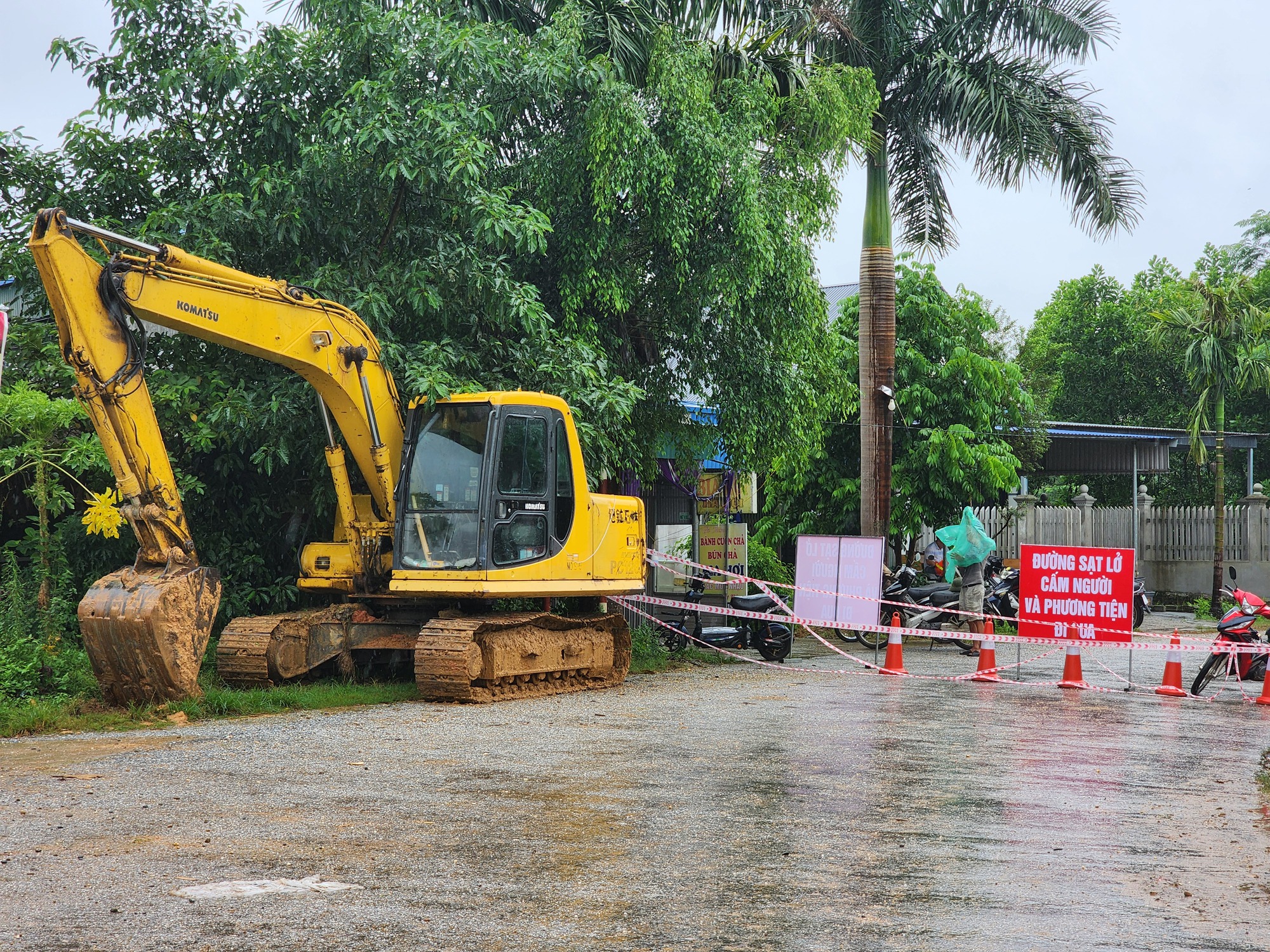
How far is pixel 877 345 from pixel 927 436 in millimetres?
4233

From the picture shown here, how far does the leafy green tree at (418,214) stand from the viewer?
542 inches

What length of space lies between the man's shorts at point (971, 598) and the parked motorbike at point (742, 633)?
3545 millimetres

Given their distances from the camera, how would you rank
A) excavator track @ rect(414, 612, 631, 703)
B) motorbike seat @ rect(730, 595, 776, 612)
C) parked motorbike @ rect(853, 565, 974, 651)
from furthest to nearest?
parked motorbike @ rect(853, 565, 974, 651), motorbike seat @ rect(730, 595, 776, 612), excavator track @ rect(414, 612, 631, 703)

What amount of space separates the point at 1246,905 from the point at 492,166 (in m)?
12.5

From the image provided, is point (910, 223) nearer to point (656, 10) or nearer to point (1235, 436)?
point (656, 10)

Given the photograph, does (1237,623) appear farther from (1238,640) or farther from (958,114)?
(958,114)

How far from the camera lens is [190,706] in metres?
10.8

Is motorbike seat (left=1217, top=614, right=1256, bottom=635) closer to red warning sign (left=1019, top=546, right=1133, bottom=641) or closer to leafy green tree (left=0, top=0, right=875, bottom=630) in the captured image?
red warning sign (left=1019, top=546, right=1133, bottom=641)

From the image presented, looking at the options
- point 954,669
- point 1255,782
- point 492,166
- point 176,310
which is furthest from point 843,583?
point 176,310

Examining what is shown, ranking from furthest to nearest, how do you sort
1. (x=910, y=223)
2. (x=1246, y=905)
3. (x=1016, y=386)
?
(x=1016, y=386), (x=910, y=223), (x=1246, y=905)

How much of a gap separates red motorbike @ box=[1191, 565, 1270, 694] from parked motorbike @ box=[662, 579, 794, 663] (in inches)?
204

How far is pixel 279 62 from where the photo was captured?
47.7ft

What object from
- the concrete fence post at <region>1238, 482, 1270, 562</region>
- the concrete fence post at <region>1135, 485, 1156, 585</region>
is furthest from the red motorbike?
the concrete fence post at <region>1135, 485, 1156, 585</region>

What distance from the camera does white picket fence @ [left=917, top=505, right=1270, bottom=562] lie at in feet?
94.2
